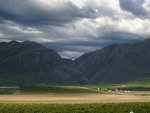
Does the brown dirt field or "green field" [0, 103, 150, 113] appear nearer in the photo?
"green field" [0, 103, 150, 113]

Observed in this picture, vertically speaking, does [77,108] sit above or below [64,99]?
above

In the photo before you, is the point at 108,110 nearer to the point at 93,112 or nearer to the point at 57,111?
the point at 93,112

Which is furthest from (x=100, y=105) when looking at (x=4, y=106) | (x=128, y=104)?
(x=4, y=106)

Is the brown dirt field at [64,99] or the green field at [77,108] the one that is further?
the brown dirt field at [64,99]

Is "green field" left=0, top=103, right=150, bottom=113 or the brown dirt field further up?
"green field" left=0, top=103, right=150, bottom=113

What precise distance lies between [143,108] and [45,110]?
20160mm

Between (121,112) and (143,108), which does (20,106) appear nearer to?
(121,112)

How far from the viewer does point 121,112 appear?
44531 mm

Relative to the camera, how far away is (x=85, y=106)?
46.5 meters

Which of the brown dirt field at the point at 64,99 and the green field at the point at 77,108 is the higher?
the green field at the point at 77,108

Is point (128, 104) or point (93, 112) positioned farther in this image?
point (128, 104)

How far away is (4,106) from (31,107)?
581 centimetres

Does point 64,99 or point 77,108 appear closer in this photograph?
point 77,108

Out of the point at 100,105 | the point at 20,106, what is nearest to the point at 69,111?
the point at 100,105
